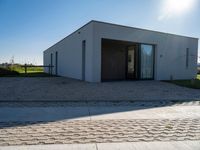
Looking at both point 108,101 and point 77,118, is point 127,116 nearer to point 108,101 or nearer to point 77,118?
point 77,118

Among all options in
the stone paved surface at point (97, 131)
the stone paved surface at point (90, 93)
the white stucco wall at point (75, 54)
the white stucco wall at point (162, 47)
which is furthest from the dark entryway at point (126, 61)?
the stone paved surface at point (97, 131)

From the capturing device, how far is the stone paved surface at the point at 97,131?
9.97 ft

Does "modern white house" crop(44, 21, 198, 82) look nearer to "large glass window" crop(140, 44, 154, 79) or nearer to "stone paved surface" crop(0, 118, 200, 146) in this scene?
"large glass window" crop(140, 44, 154, 79)

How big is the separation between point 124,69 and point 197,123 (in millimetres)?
12581

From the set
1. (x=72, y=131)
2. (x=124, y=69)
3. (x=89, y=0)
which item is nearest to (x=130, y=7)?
(x=89, y=0)

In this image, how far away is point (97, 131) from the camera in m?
3.44

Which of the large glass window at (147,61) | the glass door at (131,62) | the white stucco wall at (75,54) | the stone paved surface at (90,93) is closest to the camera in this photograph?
the stone paved surface at (90,93)

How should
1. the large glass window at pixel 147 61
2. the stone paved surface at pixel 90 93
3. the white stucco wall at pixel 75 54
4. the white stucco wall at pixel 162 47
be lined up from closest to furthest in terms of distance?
1. the stone paved surface at pixel 90 93
2. the white stucco wall at pixel 162 47
3. the white stucco wall at pixel 75 54
4. the large glass window at pixel 147 61

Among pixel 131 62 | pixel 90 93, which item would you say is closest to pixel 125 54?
pixel 131 62

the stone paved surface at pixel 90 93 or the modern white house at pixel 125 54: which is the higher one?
the modern white house at pixel 125 54

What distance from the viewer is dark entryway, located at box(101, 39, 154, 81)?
14523 mm

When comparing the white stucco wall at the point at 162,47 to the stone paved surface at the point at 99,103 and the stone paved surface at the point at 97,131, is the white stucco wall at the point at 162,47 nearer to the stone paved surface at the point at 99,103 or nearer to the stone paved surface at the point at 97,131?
the stone paved surface at the point at 99,103

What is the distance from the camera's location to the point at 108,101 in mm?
6359

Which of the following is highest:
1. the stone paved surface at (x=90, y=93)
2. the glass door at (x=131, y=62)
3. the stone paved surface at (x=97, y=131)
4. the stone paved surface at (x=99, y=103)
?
the glass door at (x=131, y=62)
